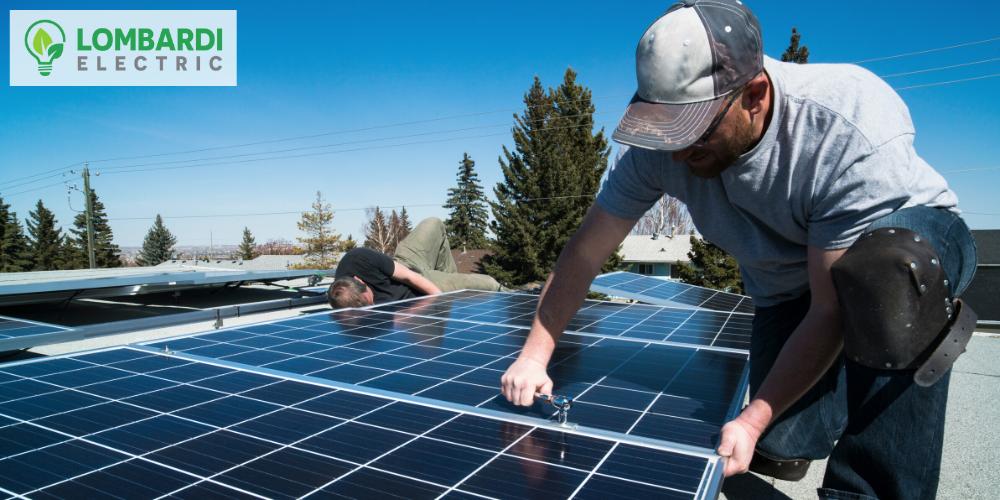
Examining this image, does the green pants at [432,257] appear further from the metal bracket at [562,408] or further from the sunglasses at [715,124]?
the sunglasses at [715,124]

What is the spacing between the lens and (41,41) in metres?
14.6

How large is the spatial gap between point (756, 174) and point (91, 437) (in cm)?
Result: 269

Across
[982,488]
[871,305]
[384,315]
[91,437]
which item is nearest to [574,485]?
[871,305]

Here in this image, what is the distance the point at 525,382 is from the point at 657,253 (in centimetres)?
4346

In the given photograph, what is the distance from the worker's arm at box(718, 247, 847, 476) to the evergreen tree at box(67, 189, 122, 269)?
5811 centimetres

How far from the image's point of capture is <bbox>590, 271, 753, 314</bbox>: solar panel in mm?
6594

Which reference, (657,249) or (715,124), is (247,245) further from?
(715,124)

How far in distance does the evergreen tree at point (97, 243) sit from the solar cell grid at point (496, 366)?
5507 centimetres

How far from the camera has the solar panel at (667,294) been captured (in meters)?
6.59

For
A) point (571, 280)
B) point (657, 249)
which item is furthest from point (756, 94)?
point (657, 249)

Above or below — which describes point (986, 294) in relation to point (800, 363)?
below

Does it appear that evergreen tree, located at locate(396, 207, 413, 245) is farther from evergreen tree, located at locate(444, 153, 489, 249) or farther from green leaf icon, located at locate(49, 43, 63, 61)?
green leaf icon, located at locate(49, 43, 63, 61)

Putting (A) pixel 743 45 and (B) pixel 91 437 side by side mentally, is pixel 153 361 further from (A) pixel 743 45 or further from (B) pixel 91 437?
(A) pixel 743 45

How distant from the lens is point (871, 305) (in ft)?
5.34
